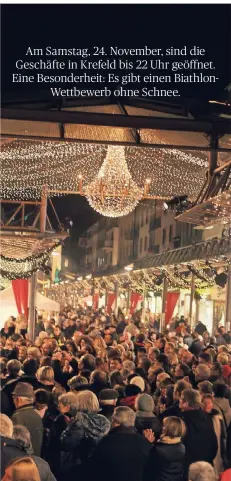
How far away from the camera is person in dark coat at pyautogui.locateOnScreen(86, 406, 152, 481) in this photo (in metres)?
6.05

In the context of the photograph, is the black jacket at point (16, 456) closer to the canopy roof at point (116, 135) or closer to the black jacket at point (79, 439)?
the black jacket at point (79, 439)

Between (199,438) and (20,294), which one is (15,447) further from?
(20,294)

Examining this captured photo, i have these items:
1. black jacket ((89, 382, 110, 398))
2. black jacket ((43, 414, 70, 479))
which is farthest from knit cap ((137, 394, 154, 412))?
black jacket ((89, 382, 110, 398))

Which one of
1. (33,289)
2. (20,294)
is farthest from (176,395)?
(33,289)

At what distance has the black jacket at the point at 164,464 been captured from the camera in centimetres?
611

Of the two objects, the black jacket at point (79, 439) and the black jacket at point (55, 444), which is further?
the black jacket at point (55, 444)

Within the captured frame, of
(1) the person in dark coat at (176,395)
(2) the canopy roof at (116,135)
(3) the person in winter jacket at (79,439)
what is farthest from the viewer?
(1) the person in dark coat at (176,395)

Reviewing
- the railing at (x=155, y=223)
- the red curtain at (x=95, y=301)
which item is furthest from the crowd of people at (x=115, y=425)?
the railing at (x=155, y=223)

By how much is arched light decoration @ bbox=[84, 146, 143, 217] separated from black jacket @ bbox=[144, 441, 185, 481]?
4938 mm

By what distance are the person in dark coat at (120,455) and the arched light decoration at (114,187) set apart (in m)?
4.74

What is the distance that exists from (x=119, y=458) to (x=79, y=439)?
64 cm

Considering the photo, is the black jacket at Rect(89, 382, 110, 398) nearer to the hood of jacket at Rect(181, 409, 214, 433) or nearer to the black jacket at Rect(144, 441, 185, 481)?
the hood of jacket at Rect(181, 409, 214, 433)

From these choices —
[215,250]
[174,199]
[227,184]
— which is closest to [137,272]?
[215,250]

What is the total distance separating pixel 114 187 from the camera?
12711 mm
